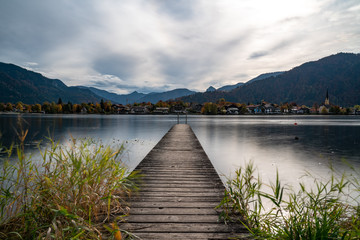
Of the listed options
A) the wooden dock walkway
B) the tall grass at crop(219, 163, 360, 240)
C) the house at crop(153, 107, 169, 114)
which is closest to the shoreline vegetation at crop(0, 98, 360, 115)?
the house at crop(153, 107, 169, 114)

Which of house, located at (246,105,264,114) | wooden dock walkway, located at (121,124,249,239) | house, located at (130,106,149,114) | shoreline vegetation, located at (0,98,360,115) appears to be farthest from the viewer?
house, located at (246,105,264,114)

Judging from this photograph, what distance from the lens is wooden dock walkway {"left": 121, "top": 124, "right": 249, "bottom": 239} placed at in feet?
9.39

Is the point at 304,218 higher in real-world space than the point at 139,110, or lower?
lower

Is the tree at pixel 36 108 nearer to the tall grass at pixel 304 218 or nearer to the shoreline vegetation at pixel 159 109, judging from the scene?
the shoreline vegetation at pixel 159 109

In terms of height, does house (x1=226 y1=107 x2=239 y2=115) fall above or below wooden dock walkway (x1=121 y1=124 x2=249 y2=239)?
above

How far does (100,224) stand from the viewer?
2.96 m

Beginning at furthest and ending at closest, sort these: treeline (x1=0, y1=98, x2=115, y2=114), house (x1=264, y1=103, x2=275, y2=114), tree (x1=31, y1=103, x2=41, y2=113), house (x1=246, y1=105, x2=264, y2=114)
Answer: house (x1=264, y1=103, x2=275, y2=114)
house (x1=246, y1=105, x2=264, y2=114)
tree (x1=31, y1=103, x2=41, y2=113)
treeline (x1=0, y1=98, x2=115, y2=114)

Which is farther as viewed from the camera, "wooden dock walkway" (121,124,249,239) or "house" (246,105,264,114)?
"house" (246,105,264,114)

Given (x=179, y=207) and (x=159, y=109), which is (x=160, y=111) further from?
(x=179, y=207)

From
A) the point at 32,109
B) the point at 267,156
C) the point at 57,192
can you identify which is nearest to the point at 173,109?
the point at 32,109

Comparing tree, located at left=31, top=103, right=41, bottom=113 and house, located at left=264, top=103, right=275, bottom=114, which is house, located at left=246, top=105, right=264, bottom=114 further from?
tree, located at left=31, top=103, right=41, bottom=113

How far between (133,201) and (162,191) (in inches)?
28.4

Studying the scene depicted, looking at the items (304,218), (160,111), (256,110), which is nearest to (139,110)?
(160,111)

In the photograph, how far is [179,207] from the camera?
11.8ft
